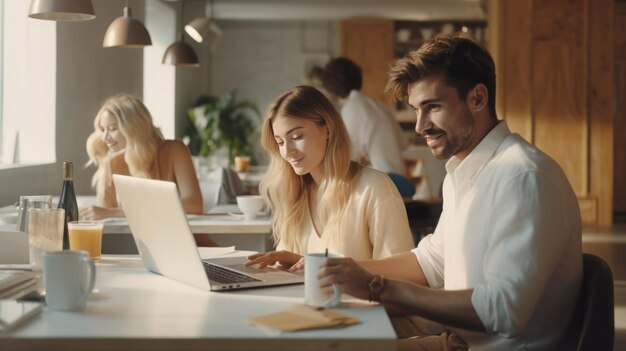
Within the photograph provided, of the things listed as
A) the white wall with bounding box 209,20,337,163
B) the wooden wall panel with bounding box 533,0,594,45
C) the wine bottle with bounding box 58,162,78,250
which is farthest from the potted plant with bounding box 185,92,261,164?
the wine bottle with bounding box 58,162,78,250

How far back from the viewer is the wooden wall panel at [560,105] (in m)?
8.51

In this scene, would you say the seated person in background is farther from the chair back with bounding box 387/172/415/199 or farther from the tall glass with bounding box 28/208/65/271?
the chair back with bounding box 387/172/415/199

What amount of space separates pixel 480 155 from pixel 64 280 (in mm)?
945

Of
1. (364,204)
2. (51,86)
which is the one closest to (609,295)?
(364,204)

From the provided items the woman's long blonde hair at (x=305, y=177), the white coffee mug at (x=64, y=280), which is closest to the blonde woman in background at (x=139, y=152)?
the woman's long blonde hair at (x=305, y=177)

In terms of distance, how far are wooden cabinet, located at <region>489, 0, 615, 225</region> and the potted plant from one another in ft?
10.4

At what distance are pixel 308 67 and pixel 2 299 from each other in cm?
1036

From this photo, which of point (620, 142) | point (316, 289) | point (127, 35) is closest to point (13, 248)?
point (316, 289)

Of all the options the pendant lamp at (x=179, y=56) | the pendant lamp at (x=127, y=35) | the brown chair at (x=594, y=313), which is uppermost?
the pendant lamp at (x=179, y=56)

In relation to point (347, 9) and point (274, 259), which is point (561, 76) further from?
point (274, 259)

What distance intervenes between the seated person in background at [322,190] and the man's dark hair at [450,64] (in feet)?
2.00

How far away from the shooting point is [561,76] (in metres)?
8.52

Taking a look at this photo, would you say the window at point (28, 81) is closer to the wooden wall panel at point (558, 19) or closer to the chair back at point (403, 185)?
the chair back at point (403, 185)

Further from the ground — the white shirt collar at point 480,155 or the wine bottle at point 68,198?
the white shirt collar at point 480,155
